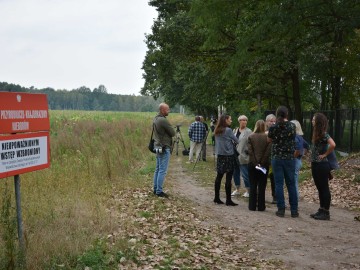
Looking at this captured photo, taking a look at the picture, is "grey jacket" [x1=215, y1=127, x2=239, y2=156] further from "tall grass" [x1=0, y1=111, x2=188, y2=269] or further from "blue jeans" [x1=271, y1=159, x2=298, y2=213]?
"tall grass" [x1=0, y1=111, x2=188, y2=269]

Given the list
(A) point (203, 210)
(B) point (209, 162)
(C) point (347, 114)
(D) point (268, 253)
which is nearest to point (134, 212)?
(A) point (203, 210)

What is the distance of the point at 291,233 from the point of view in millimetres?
7672

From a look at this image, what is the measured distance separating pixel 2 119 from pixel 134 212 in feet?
13.1

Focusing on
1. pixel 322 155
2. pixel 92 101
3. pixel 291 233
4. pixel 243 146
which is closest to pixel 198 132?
pixel 243 146

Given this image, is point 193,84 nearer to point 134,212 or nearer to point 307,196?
point 307,196

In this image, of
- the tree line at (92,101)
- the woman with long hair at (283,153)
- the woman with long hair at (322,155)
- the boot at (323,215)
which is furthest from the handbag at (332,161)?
the tree line at (92,101)

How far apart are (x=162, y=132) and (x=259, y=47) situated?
607cm

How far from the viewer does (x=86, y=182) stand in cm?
992

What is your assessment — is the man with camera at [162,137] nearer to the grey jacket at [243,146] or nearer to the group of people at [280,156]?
the group of people at [280,156]

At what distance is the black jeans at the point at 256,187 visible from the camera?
31.0ft

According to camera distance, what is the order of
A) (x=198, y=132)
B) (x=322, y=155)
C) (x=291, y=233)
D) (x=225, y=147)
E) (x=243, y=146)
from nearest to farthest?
(x=291, y=233) < (x=322, y=155) < (x=225, y=147) < (x=243, y=146) < (x=198, y=132)

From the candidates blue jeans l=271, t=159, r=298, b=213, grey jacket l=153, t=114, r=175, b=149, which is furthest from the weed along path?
grey jacket l=153, t=114, r=175, b=149

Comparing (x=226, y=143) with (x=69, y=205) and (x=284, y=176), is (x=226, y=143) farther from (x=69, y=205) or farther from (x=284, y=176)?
(x=69, y=205)

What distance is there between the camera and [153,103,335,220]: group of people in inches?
339
